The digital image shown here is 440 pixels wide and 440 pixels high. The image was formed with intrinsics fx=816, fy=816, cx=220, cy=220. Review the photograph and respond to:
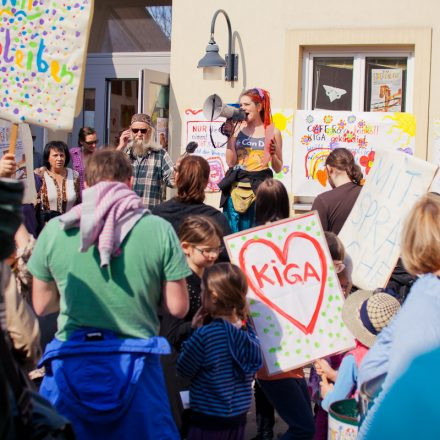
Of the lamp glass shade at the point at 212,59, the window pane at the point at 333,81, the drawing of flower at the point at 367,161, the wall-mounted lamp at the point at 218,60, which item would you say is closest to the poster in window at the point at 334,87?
the window pane at the point at 333,81

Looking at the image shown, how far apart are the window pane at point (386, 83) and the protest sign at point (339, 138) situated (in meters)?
0.36

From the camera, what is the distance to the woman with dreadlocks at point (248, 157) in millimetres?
6535

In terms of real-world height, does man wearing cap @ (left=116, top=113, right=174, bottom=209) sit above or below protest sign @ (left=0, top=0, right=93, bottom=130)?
below

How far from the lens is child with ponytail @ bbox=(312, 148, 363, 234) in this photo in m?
5.68

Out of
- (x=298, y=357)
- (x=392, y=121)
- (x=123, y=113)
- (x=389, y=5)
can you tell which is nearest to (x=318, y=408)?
(x=298, y=357)

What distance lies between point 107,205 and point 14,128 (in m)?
0.82

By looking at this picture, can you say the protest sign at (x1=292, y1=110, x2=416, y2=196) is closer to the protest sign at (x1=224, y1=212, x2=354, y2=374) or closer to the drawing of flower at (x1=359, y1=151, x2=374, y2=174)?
the drawing of flower at (x1=359, y1=151, x2=374, y2=174)

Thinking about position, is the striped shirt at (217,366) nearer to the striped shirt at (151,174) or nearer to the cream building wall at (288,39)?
the striped shirt at (151,174)

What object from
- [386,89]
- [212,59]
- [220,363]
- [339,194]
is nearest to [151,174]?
[339,194]

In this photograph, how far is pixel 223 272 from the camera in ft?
12.2

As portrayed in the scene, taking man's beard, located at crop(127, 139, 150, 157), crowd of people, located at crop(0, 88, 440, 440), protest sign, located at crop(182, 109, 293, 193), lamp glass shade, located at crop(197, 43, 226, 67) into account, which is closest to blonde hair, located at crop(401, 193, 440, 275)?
crowd of people, located at crop(0, 88, 440, 440)

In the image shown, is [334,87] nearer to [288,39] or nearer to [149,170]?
[288,39]

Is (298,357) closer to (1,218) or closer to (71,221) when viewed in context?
(71,221)

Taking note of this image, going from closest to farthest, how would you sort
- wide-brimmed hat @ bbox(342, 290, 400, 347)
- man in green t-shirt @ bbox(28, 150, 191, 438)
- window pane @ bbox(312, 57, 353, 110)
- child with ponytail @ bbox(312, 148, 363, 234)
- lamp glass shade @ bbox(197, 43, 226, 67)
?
man in green t-shirt @ bbox(28, 150, 191, 438) → wide-brimmed hat @ bbox(342, 290, 400, 347) → child with ponytail @ bbox(312, 148, 363, 234) → lamp glass shade @ bbox(197, 43, 226, 67) → window pane @ bbox(312, 57, 353, 110)
